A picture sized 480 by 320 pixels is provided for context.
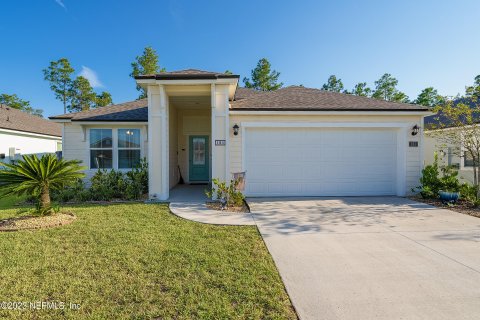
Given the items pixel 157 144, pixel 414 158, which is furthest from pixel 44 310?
pixel 414 158

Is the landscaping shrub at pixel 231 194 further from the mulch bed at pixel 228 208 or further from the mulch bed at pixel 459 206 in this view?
the mulch bed at pixel 459 206

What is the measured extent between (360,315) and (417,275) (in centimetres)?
137

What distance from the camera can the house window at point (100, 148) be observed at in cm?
893

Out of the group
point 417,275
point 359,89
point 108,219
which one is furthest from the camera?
point 359,89

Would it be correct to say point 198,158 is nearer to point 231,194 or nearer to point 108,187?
point 108,187

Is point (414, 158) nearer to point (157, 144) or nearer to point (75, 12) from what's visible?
point (157, 144)

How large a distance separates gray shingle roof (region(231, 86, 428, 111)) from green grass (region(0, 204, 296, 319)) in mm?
4599

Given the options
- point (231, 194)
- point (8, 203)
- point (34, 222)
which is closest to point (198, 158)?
point (231, 194)

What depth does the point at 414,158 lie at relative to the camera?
780cm

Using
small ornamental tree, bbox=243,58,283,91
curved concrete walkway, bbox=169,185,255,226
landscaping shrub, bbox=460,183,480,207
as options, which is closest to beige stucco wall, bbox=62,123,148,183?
curved concrete walkway, bbox=169,185,255,226

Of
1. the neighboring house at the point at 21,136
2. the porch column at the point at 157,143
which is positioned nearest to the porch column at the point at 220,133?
the porch column at the point at 157,143

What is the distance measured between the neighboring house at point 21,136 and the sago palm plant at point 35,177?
1102cm

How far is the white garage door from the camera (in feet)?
25.4

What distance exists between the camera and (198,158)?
11406mm
